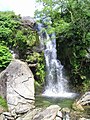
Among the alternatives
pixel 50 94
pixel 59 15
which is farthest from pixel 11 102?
pixel 59 15

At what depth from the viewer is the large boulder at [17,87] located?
11.4 meters

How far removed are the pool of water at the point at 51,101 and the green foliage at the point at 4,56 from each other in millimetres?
2083

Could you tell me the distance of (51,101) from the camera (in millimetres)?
12695

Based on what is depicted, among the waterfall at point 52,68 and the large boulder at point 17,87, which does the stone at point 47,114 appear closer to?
the large boulder at point 17,87

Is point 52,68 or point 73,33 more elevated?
point 73,33

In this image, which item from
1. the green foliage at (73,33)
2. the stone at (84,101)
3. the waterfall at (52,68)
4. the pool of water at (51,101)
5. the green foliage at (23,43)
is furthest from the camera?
the green foliage at (23,43)

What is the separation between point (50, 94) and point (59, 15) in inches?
170

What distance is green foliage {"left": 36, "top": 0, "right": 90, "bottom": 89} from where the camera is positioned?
1471cm

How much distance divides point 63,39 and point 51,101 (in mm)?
4141

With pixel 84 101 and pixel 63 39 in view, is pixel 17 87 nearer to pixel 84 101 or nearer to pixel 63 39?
pixel 84 101

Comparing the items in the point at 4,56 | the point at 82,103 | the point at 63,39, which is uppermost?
the point at 63,39

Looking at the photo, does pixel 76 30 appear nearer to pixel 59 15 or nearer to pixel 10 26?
pixel 59 15

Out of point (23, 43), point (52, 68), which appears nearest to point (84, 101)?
point (52, 68)

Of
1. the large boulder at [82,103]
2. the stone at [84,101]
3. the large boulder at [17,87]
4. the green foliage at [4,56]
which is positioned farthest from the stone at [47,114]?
the green foliage at [4,56]
